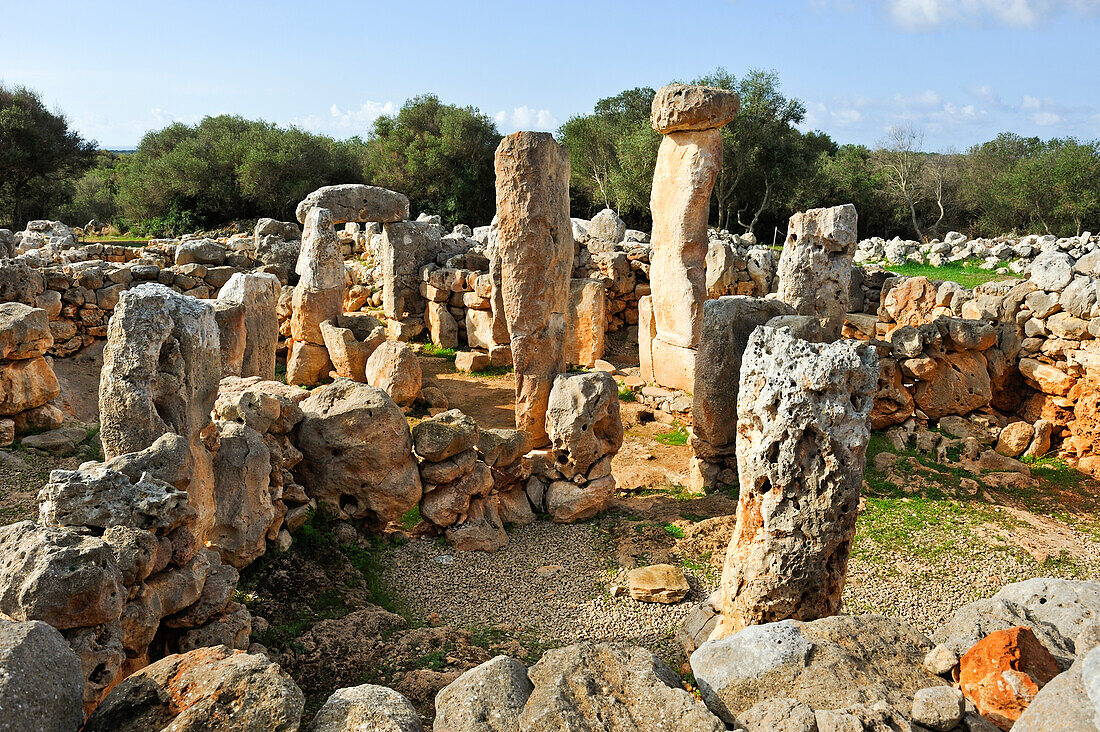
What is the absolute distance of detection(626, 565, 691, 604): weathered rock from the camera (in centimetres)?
588

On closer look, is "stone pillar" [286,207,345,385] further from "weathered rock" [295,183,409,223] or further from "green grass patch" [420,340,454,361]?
"green grass patch" [420,340,454,361]

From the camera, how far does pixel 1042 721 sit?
7.86ft

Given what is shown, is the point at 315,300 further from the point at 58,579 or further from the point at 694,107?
the point at 58,579

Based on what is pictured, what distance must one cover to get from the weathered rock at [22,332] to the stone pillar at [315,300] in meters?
3.65

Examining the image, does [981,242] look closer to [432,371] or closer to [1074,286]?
[1074,286]

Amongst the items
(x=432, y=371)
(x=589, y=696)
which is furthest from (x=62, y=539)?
(x=432, y=371)

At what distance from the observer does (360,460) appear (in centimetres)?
661

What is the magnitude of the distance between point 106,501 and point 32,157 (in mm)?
29622

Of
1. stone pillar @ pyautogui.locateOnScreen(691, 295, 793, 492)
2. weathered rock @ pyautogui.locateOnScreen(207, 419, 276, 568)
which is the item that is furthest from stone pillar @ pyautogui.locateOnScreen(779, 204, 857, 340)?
weathered rock @ pyautogui.locateOnScreen(207, 419, 276, 568)

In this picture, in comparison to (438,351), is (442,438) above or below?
below

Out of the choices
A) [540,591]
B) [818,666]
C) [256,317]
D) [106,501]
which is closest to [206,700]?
[106,501]

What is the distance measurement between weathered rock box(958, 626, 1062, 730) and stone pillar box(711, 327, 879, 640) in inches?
42.5

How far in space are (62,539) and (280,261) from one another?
1298 centimetres

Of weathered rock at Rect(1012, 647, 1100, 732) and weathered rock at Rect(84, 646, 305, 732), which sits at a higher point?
weathered rock at Rect(1012, 647, 1100, 732)
